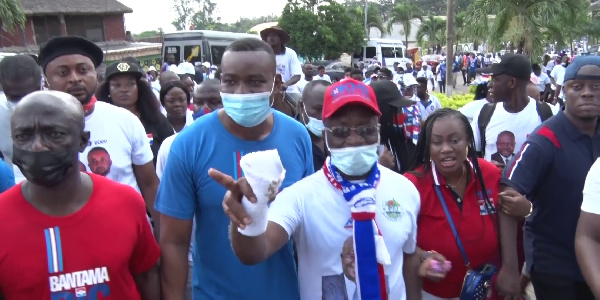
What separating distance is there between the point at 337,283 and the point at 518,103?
3111mm

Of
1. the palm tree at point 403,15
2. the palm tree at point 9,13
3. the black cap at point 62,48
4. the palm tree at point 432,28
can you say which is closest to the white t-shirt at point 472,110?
the black cap at point 62,48

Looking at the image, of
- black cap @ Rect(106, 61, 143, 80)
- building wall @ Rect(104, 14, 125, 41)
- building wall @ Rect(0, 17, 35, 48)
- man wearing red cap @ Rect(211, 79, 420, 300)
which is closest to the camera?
man wearing red cap @ Rect(211, 79, 420, 300)

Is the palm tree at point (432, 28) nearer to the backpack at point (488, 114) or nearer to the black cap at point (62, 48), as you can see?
the backpack at point (488, 114)

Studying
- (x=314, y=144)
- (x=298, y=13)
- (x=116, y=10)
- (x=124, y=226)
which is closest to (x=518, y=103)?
(x=314, y=144)

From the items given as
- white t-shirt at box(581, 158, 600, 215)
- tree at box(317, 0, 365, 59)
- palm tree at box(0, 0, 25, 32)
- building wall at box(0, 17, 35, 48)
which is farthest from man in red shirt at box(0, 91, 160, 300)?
building wall at box(0, 17, 35, 48)

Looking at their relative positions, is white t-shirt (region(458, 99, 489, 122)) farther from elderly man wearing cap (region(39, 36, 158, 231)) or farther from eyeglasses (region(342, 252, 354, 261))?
eyeglasses (region(342, 252, 354, 261))

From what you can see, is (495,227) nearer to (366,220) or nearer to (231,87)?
(366,220)

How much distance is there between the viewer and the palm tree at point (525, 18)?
14.2m

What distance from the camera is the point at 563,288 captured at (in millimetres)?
3020

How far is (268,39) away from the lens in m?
7.85

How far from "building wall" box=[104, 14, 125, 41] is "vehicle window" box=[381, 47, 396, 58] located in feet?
56.5

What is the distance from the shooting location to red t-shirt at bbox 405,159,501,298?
2930mm

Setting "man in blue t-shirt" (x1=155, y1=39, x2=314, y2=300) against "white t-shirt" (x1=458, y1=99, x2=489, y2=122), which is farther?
"white t-shirt" (x1=458, y1=99, x2=489, y2=122)

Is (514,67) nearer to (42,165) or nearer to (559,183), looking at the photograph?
(559,183)
